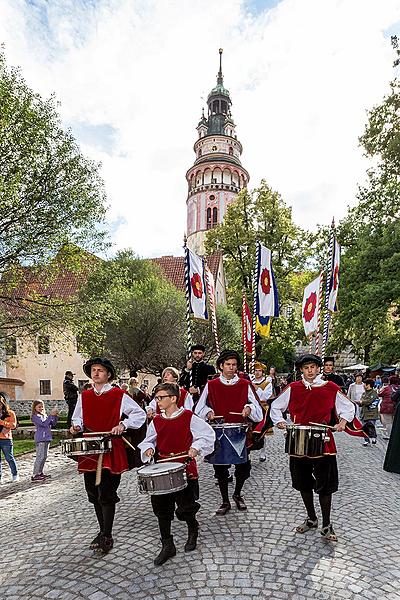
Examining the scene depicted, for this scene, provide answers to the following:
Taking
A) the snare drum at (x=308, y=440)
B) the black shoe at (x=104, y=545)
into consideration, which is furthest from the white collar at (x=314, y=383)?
the black shoe at (x=104, y=545)

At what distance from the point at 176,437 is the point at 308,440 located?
1.40 meters

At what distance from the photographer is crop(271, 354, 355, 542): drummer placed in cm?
490

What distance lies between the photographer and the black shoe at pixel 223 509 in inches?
226

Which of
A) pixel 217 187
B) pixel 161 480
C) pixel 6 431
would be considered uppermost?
pixel 217 187

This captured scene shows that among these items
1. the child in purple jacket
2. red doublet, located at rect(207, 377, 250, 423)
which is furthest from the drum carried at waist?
the child in purple jacket

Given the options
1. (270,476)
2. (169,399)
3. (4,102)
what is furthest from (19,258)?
(169,399)

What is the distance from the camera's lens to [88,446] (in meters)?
4.64

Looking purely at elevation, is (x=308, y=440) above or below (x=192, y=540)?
above

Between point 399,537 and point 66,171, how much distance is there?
567 inches

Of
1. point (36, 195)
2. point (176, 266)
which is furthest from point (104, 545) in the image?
point (176, 266)

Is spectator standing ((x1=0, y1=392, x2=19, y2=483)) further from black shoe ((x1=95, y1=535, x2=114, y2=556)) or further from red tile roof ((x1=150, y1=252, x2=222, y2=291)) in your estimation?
red tile roof ((x1=150, y1=252, x2=222, y2=291))

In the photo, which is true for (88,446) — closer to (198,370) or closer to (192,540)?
(192,540)

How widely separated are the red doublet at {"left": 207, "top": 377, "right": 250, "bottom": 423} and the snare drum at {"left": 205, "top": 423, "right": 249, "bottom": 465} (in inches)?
5.9

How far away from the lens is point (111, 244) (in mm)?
17438
